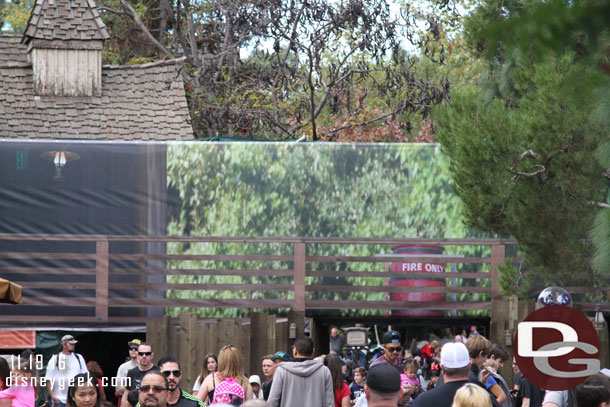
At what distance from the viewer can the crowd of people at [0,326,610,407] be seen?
17.2ft

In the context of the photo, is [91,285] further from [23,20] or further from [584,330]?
[23,20]

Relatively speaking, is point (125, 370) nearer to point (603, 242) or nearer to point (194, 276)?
point (194, 276)

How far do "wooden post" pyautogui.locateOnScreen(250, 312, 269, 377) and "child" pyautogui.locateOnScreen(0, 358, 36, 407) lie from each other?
666cm

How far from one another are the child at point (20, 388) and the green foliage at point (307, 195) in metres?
8.51

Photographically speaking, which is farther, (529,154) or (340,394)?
(529,154)

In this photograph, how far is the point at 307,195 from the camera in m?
17.2

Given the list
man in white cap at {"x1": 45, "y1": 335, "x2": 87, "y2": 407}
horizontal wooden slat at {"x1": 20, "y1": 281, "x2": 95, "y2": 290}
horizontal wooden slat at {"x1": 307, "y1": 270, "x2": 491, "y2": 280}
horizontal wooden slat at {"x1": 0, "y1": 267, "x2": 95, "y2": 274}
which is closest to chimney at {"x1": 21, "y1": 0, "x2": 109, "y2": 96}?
horizontal wooden slat at {"x1": 0, "y1": 267, "x2": 95, "y2": 274}

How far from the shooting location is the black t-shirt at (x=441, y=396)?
5.78 m

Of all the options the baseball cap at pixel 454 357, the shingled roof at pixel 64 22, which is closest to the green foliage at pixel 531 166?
the baseball cap at pixel 454 357

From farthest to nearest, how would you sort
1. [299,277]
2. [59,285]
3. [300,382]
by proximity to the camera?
[59,285] < [299,277] < [300,382]

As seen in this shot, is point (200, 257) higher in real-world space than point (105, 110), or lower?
lower

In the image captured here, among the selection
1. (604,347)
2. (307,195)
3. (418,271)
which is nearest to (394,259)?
(418,271)

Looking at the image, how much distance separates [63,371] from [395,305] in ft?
19.6

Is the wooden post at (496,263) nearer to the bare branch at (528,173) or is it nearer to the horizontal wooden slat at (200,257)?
the horizontal wooden slat at (200,257)
